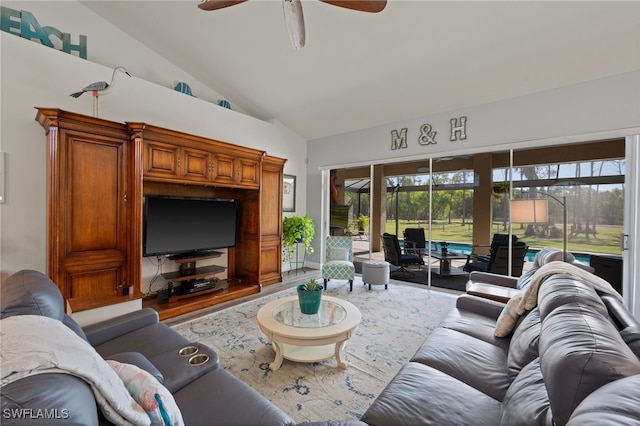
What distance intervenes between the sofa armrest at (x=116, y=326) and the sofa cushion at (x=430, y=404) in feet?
5.56

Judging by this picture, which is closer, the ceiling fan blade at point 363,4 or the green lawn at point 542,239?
the ceiling fan blade at point 363,4

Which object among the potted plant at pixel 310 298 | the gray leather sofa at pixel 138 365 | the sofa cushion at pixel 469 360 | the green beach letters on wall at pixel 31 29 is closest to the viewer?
the gray leather sofa at pixel 138 365

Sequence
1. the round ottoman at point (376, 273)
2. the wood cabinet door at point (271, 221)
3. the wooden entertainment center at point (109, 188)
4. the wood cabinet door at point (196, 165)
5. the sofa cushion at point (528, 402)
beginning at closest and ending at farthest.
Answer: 1. the sofa cushion at point (528, 402)
2. the wooden entertainment center at point (109, 188)
3. the wood cabinet door at point (196, 165)
4. the round ottoman at point (376, 273)
5. the wood cabinet door at point (271, 221)

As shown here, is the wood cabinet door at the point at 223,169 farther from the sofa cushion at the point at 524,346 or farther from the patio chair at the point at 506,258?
the patio chair at the point at 506,258

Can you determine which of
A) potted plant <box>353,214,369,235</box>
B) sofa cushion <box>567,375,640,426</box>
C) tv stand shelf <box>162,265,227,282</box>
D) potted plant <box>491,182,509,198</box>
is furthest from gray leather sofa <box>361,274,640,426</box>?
potted plant <box>353,214,369,235</box>

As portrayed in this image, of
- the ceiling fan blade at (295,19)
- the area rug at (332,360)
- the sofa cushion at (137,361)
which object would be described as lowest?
the area rug at (332,360)

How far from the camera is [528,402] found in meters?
1.03

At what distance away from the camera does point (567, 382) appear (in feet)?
2.77

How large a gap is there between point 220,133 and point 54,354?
4346 mm

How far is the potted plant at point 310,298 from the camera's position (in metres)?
2.55

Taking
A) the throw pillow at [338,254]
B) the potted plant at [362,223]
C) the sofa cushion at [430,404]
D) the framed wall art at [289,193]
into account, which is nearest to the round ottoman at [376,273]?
the throw pillow at [338,254]

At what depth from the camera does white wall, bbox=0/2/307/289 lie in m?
2.82

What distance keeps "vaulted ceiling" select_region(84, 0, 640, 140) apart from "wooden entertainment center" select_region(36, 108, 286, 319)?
4.82 feet

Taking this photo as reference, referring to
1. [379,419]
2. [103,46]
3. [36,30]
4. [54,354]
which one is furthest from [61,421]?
[103,46]
